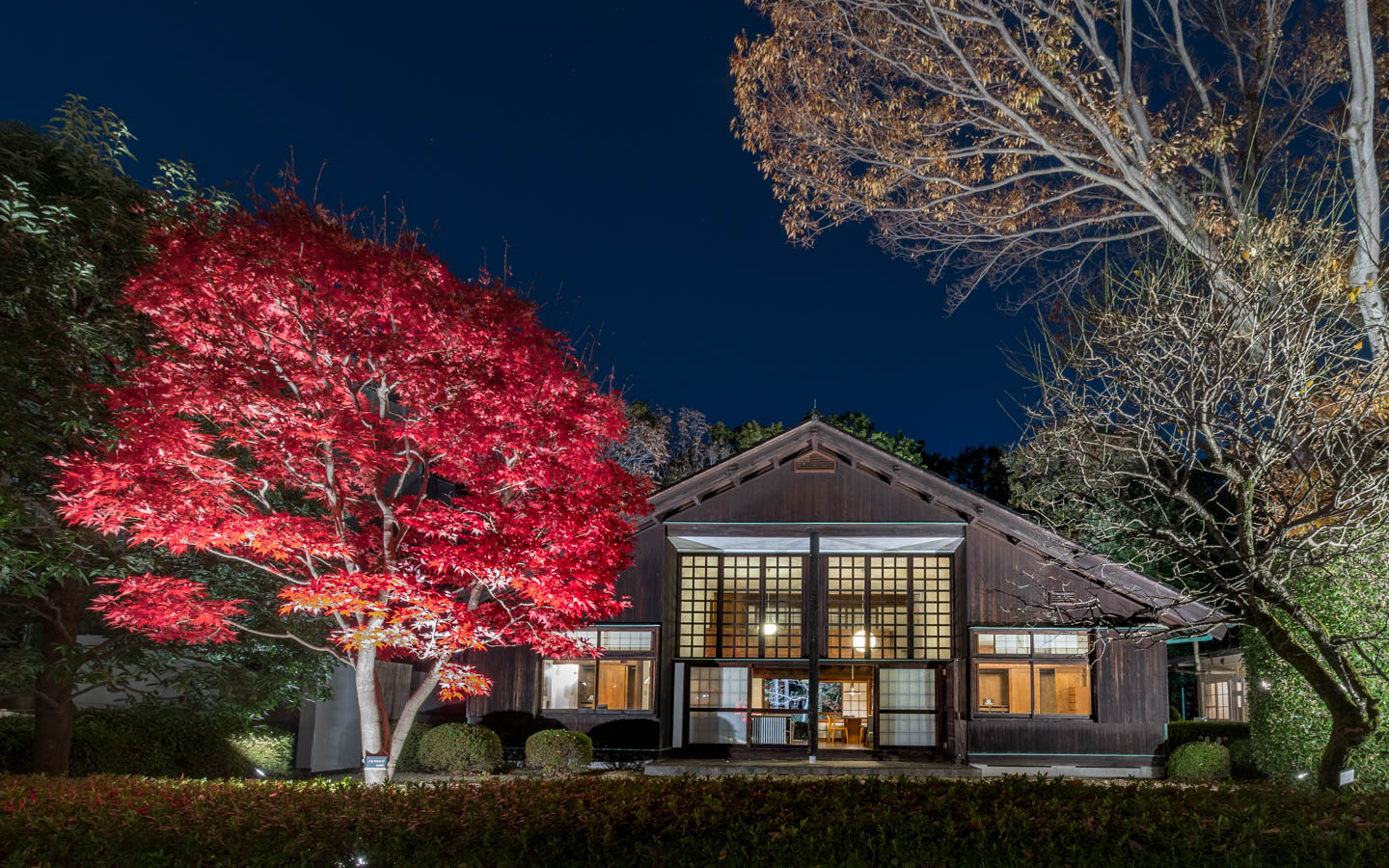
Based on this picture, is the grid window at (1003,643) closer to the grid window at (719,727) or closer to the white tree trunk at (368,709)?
the grid window at (719,727)

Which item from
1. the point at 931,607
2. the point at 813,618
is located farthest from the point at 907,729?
the point at 813,618

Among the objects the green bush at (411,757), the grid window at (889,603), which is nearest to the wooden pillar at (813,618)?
the grid window at (889,603)

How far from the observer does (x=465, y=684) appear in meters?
12.4

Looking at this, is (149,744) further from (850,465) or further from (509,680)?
(850,465)

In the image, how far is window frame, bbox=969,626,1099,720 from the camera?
18.5 metres

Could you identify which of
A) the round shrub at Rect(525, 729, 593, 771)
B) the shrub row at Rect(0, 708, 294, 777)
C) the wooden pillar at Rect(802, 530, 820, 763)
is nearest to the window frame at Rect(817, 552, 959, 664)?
the wooden pillar at Rect(802, 530, 820, 763)

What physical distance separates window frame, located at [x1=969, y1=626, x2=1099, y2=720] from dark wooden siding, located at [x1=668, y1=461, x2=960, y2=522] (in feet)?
7.82

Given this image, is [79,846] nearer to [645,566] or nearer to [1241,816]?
[1241,816]

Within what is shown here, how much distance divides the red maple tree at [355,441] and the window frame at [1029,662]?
29.4ft

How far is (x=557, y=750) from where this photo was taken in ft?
56.3

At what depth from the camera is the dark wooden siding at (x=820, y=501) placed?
19141mm

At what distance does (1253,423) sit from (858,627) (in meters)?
12.8

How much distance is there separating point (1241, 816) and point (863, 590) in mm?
14264

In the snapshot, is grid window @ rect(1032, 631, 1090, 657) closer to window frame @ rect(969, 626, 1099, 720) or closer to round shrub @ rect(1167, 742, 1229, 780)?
window frame @ rect(969, 626, 1099, 720)
